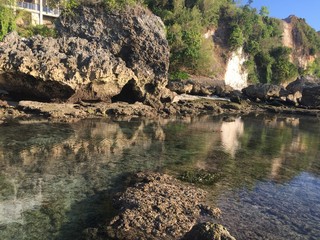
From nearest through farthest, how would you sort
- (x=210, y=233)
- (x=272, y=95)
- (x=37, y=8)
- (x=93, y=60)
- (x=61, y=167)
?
(x=210, y=233) → (x=61, y=167) → (x=93, y=60) → (x=272, y=95) → (x=37, y=8)

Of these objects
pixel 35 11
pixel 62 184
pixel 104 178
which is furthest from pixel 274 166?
pixel 35 11

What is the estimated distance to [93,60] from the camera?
30203 millimetres

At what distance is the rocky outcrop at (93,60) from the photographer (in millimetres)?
28391

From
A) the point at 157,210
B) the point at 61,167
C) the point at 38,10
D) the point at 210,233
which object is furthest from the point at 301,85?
the point at 210,233

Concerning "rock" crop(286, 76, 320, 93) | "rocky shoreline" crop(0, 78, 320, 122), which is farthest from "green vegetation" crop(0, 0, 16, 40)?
"rock" crop(286, 76, 320, 93)

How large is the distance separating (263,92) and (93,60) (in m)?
32.2

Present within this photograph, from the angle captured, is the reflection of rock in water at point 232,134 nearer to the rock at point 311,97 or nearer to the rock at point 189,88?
the rock at point 189,88

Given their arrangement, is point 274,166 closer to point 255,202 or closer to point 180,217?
point 255,202

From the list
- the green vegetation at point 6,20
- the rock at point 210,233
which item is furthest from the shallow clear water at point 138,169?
the green vegetation at point 6,20

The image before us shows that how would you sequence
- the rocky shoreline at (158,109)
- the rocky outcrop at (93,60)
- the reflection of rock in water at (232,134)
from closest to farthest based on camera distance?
the reflection of rock in water at (232,134), the rocky shoreline at (158,109), the rocky outcrop at (93,60)

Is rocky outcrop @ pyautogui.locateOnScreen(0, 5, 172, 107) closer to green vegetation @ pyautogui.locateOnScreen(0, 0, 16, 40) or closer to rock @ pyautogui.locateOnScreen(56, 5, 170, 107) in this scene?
rock @ pyautogui.locateOnScreen(56, 5, 170, 107)

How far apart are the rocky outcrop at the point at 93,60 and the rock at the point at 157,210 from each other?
1820 centimetres

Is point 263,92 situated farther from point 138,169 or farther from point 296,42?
point 296,42

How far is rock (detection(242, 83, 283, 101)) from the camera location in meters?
53.8
